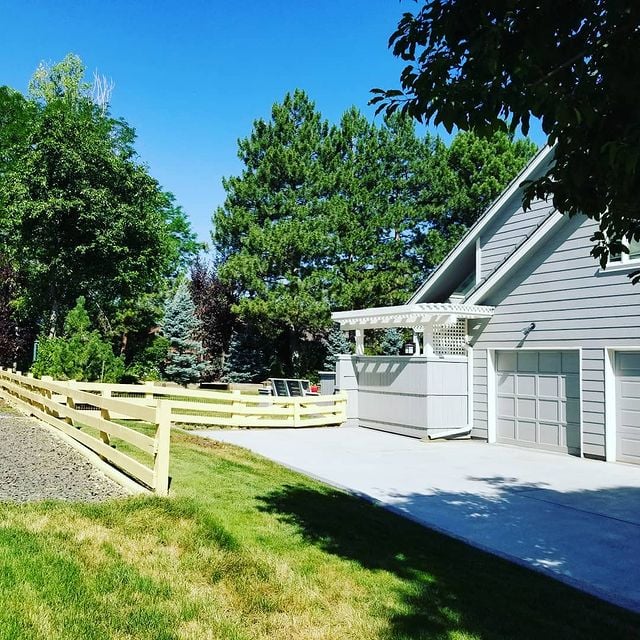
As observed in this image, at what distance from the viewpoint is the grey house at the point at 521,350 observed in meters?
10.7

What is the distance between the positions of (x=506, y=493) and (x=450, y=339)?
19.4 feet

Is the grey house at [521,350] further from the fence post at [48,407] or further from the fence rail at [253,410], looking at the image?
the fence post at [48,407]

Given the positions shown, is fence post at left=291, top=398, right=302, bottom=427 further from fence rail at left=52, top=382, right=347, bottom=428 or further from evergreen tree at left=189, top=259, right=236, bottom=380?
evergreen tree at left=189, top=259, right=236, bottom=380

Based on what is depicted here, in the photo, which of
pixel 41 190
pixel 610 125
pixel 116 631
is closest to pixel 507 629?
pixel 116 631

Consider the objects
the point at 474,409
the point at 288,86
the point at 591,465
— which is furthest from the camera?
the point at 288,86

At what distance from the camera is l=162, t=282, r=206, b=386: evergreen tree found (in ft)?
101

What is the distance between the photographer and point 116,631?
3.59 metres

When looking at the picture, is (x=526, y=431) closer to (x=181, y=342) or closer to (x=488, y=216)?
(x=488, y=216)

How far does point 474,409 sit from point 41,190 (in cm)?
1872

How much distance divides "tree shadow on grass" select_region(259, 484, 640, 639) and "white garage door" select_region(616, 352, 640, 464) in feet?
16.1

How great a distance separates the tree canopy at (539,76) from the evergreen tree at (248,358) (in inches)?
1141

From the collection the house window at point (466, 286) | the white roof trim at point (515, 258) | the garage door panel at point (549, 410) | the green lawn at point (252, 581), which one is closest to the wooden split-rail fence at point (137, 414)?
the green lawn at point (252, 581)

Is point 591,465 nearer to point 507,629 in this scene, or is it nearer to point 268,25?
point 507,629

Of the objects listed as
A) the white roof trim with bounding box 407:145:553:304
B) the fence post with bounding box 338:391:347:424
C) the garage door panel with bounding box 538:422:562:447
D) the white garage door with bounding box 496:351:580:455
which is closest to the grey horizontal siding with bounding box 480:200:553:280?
the white roof trim with bounding box 407:145:553:304
